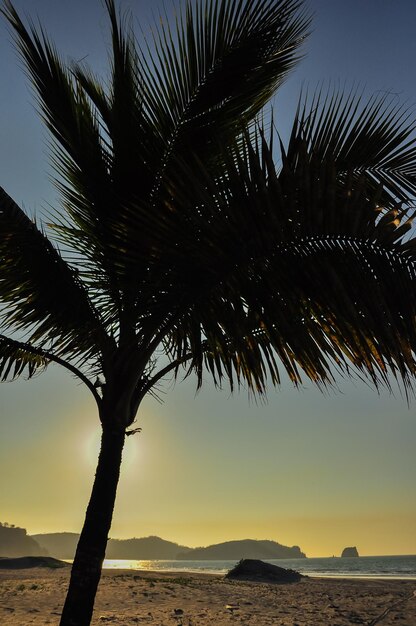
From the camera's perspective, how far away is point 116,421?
4227mm

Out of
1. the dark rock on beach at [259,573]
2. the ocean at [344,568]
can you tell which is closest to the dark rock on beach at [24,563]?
the dark rock on beach at [259,573]

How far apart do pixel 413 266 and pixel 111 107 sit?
3.02 meters

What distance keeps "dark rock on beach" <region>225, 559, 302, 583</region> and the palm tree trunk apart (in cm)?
1837

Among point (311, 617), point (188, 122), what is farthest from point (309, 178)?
point (311, 617)

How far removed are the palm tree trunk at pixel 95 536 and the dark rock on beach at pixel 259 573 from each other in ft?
60.3

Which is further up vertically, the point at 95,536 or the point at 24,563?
the point at 24,563

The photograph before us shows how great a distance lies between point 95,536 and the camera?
3871 millimetres

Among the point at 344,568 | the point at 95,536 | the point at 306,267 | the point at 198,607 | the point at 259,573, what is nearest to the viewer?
the point at 306,267

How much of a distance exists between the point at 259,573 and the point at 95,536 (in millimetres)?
19909

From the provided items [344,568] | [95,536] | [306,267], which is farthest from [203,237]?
[344,568]

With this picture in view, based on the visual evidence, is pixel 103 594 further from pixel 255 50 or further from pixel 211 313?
pixel 255 50

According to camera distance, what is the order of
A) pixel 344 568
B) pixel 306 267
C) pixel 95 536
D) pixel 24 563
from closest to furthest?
pixel 306 267 < pixel 95 536 < pixel 24 563 < pixel 344 568

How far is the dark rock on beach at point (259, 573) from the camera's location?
20.4 meters

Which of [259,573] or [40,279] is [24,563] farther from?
[40,279]
